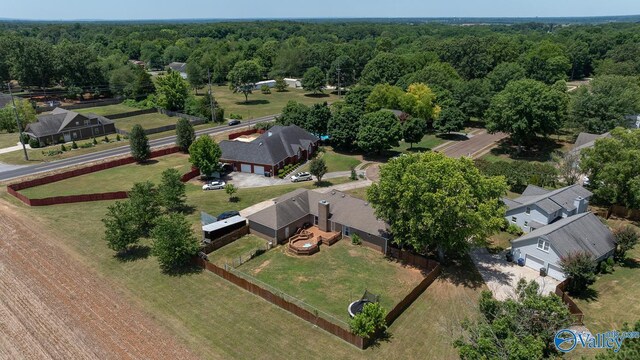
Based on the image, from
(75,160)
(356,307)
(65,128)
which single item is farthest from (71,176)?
(356,307)

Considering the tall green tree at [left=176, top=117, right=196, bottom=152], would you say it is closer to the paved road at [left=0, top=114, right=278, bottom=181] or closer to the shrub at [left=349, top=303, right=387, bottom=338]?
the paved road at [left=0, top=114, right=278, bottom=181]

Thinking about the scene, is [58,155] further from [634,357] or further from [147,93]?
[634,357]

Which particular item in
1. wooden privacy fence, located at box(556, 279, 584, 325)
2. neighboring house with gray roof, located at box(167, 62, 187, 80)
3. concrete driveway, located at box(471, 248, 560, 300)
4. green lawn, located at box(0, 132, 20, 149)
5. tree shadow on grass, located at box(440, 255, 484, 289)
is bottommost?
concrete driveway, located at box(471, 248, 560, 300)

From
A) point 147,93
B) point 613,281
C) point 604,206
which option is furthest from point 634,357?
point 147,93

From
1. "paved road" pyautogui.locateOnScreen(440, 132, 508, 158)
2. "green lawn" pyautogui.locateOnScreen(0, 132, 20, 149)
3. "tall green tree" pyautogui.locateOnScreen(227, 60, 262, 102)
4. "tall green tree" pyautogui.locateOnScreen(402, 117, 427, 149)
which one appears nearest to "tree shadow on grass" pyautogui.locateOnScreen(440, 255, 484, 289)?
"paved road" pyautogui.locateOnScreen(440, 132, 508, 158)

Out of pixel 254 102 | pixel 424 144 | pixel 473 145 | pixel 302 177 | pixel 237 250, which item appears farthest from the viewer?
pixel 254 102

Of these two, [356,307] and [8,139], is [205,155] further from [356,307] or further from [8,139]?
[8,139]
